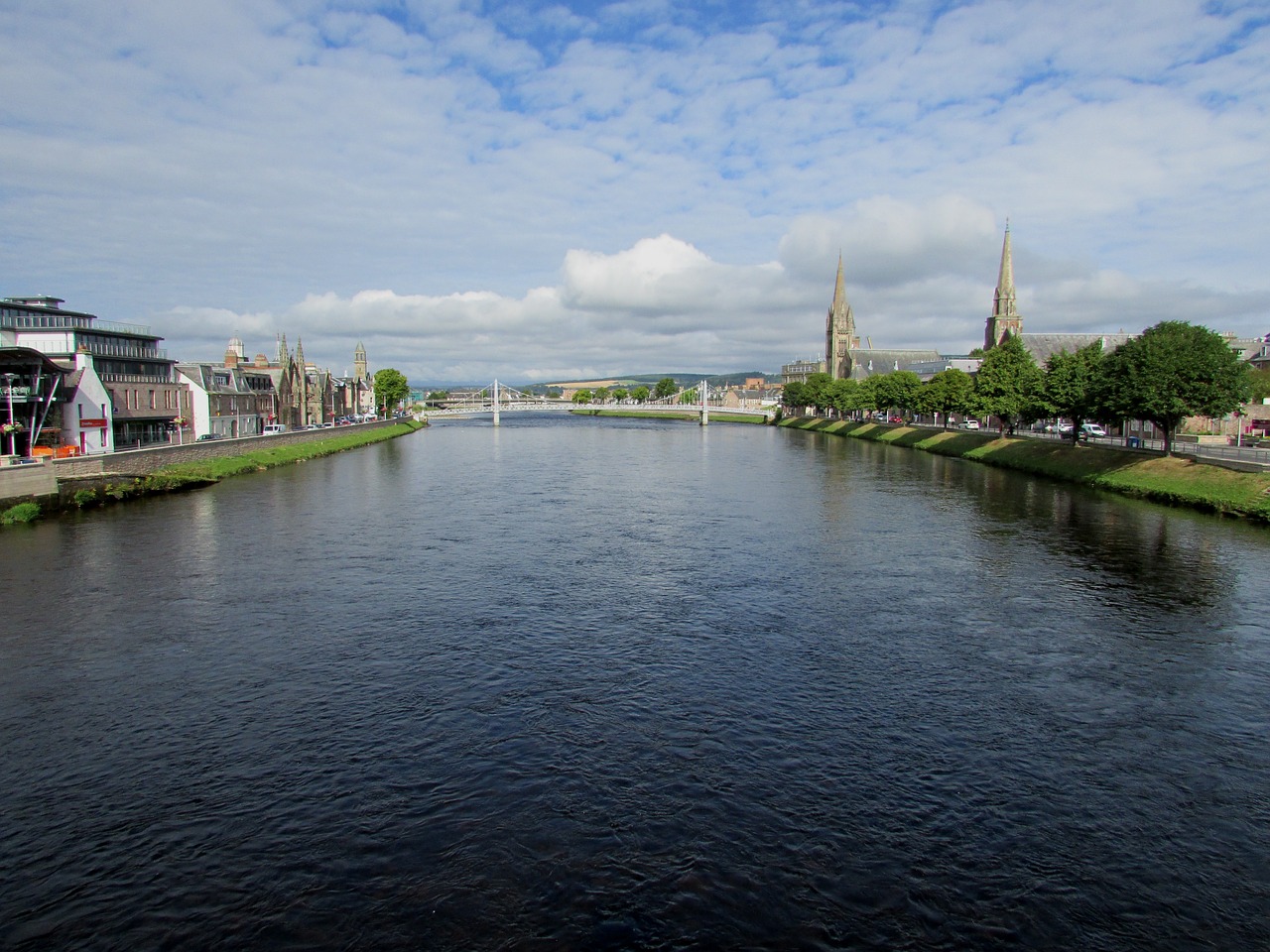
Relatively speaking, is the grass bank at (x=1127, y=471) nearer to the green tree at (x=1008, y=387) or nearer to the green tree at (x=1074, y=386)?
the green tree at (x=1074, y=386)

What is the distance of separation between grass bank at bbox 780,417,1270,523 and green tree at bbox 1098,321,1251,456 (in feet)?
12.2

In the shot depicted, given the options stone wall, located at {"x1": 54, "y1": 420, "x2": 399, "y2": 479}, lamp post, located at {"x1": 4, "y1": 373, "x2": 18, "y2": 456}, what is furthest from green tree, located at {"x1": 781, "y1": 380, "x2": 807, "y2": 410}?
lamp post, located at {"x1": 4, "y1": 373, "x2": 18, "y2": 456}

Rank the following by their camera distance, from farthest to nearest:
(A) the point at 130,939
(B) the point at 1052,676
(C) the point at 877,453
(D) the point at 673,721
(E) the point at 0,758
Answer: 1. (C) the point at 877,453
2. (B) the point at 1052,676
3. (D) the point at 673,721
4. (E) the point at 0,758
5. (A) the point at 130,939

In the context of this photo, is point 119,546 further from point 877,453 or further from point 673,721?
point 877,453

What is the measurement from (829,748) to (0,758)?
1649cm

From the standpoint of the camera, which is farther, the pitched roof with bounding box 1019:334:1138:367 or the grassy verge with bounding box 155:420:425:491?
the pitched roof with bounding box 1019:334:1138:367

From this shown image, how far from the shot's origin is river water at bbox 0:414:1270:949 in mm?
11719

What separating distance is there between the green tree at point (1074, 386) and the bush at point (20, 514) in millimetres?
69846

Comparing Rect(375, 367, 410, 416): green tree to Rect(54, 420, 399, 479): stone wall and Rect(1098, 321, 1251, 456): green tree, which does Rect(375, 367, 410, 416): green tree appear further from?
Rect(1098, 321, 1251, 456): green tree

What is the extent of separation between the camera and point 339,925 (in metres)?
11.3

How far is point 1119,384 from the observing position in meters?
54.8

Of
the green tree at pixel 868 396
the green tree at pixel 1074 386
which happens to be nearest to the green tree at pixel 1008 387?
the green tree at pixel 1074 386

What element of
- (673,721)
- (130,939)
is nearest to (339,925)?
(130,939)

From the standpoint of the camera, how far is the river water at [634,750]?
1172 cm
